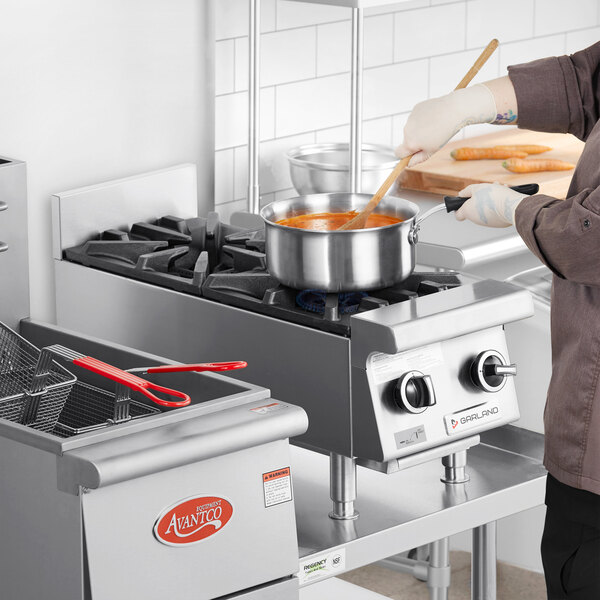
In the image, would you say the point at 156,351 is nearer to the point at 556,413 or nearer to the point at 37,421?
the point at 37,421

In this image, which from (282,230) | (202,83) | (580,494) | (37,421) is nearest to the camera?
(37,421)

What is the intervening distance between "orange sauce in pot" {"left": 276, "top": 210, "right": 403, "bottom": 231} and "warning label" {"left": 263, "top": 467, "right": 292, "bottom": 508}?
1.82 feet

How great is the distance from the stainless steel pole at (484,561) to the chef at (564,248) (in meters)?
0.53

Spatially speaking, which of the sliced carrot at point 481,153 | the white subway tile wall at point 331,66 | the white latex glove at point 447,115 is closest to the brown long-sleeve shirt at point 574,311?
the white latex glove at point 447,115

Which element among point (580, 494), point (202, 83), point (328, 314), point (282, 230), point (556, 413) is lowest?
point (580, 494)

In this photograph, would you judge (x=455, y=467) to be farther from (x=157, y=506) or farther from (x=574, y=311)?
(x=157, y=506)

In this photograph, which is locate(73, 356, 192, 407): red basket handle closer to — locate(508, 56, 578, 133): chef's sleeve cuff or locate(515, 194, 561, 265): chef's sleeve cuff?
locate(515, 194, 561, 265): chef's sleeve cuff

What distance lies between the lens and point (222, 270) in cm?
228

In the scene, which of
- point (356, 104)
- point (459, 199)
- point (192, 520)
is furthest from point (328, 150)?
point (192, 520)

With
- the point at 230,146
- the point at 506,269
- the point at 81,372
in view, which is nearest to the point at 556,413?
the point at 81,372

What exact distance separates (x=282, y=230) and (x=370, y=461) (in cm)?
39

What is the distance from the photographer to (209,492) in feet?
5.31

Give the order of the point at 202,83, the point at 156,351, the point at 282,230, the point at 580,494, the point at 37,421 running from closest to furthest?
the point at 37,421 < the point at 580,494 < the point at 282,230 < the point at 156,351 < the point at 202,83

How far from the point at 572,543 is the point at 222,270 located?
2.64 ft
